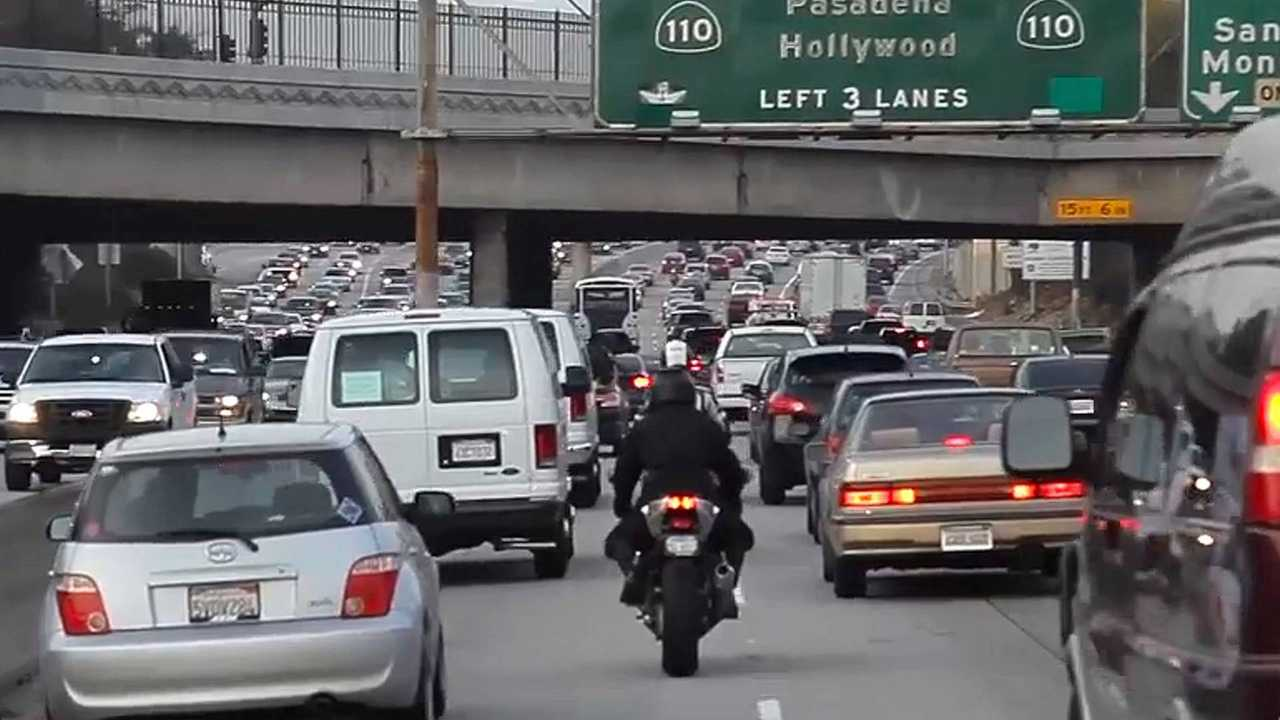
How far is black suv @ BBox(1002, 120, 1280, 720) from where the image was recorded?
18.9 ft

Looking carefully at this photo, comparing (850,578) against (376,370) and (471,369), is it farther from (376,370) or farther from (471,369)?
(376,370)

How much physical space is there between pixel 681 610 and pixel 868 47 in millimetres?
21487

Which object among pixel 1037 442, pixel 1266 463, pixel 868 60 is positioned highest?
pixel 868 60

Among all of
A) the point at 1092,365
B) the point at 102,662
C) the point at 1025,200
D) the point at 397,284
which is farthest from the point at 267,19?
the point at 397,284

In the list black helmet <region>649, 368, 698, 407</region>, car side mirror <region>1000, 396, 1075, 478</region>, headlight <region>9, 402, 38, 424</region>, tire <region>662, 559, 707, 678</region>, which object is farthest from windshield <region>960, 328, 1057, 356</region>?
car side mirror <region>1000, 396, 1075, 478</region>

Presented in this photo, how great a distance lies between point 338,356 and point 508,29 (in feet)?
94.0

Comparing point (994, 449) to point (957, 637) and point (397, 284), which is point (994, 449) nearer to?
point (957, 637)

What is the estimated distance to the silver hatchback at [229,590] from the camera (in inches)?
450

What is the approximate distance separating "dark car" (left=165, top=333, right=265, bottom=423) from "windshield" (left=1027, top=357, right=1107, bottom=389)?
39.1ft

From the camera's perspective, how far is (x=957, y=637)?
17.0 meters

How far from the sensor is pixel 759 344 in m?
46.4

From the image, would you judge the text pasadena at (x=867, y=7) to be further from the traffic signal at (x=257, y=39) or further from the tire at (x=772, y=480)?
the traffic signal at (x=257, y=39)

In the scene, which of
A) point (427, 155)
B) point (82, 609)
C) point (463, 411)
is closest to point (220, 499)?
point (82, 609)

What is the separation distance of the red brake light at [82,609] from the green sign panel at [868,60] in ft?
81.0
